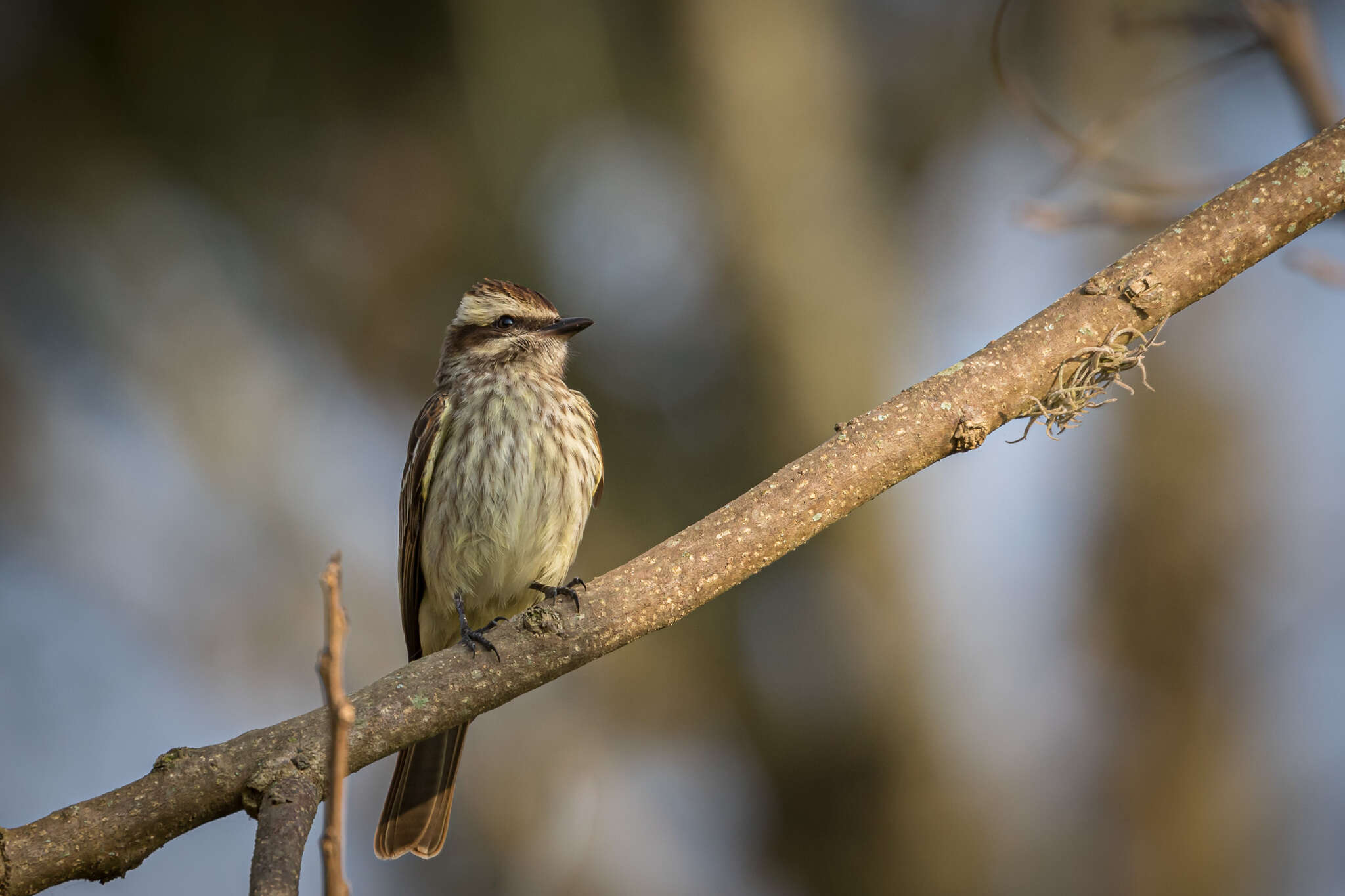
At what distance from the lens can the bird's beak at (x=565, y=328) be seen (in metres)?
5.03

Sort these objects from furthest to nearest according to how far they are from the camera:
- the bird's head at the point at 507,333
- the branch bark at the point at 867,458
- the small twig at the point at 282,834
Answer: the bird's head at the point at 507,333 → the branch bark at the point at 867,458 → the small twig at the point at 282,834

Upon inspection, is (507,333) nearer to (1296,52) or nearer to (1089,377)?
(1089,377)

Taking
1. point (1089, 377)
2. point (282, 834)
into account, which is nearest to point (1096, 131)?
point (1089, 377)

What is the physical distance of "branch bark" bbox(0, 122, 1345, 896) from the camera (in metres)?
2.61

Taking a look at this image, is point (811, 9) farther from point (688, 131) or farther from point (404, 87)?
point (404, 87)

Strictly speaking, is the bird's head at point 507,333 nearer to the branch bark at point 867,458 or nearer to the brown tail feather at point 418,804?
the brown tail feather at point 418,804

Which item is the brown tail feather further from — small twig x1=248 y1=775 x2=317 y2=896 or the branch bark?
small twig x1=248 y1=775 x2=317 y2=896

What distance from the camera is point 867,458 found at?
276 cm

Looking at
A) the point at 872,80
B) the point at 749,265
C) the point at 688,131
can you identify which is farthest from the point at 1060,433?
the point at 872,80

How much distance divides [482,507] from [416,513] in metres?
0.39

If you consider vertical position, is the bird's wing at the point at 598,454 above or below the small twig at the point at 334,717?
above

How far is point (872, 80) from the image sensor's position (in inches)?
333

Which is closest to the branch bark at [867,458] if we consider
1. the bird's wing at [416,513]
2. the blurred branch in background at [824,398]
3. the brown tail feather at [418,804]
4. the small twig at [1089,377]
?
the small twig at [1089,377]

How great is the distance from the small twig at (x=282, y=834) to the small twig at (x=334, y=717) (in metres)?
0.86
